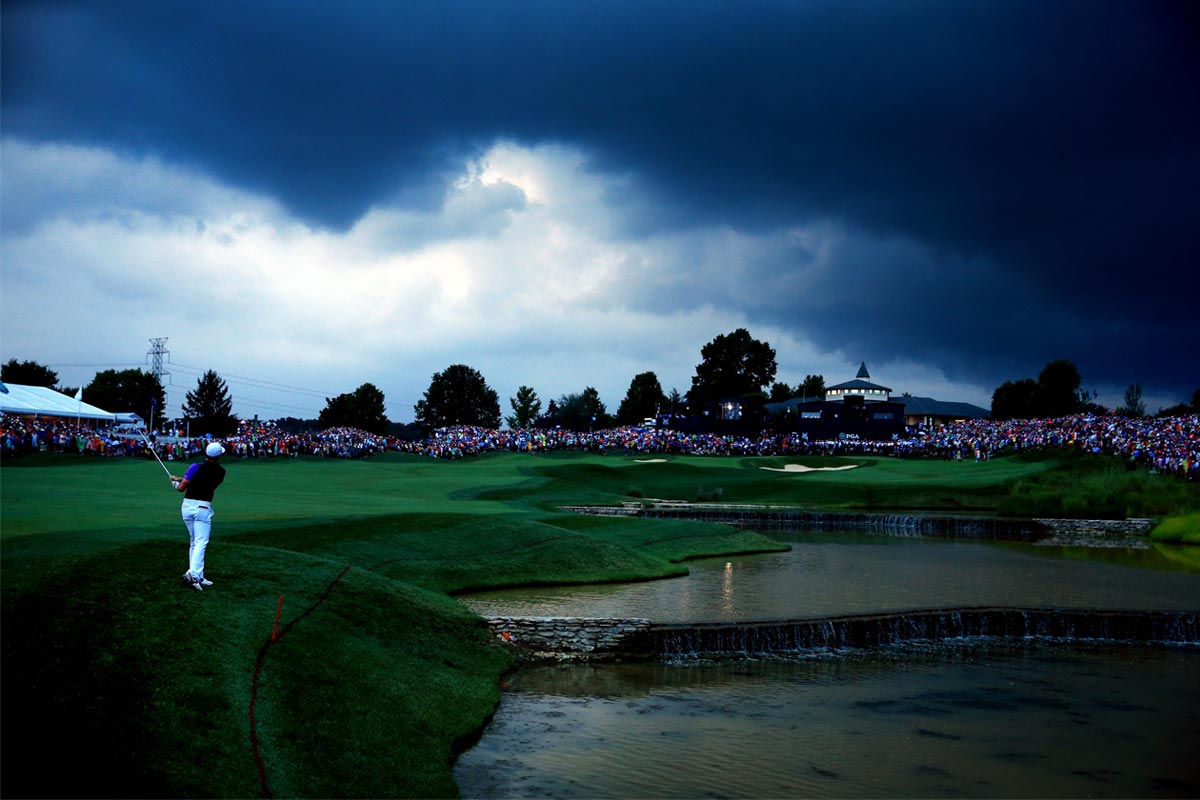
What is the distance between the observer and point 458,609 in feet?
69.1

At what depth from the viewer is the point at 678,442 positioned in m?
97.8

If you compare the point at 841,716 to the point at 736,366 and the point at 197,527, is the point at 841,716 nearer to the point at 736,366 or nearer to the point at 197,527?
the point at 197,527

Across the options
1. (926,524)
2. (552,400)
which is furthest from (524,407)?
(926,524)

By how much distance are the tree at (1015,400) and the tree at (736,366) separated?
40493 mm

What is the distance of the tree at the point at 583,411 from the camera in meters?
A: 156

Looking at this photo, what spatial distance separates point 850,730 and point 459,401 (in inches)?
6102

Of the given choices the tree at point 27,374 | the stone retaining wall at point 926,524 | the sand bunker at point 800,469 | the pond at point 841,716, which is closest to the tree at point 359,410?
the tree at point 27,374

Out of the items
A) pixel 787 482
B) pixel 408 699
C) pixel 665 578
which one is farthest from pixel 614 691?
pixel 787 482

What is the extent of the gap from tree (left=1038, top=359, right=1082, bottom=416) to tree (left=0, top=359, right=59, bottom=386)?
150987 millimetres

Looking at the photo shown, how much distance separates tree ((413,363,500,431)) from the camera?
168000 millimetres

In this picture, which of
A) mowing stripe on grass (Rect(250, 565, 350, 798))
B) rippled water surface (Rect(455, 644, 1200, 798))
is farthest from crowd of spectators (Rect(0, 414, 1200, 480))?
rippled water surface (Rect(455, 644, 1200, 798))

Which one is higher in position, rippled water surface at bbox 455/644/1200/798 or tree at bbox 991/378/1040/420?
tree at bbox 991/378/1040/420

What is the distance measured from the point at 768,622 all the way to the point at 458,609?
7.07 metres

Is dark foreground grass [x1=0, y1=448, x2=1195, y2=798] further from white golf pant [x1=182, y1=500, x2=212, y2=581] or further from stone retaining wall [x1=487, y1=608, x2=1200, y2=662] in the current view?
stone retaining wall [x1=487, y1=608, x2=1200, y2=662]
